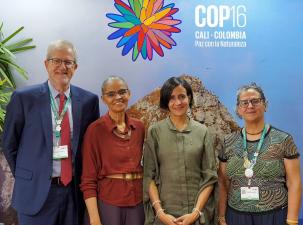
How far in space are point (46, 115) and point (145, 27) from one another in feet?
4.41

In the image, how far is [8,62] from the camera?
315cm

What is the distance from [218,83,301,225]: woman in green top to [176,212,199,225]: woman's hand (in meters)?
0.29

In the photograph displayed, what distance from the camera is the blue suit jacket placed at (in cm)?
238

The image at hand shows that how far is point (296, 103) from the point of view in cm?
335

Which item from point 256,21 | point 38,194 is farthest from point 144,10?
point 38,194

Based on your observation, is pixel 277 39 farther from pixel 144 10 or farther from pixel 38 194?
pixel 38 194

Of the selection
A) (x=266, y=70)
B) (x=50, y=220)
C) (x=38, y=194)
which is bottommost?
(x=50, y=220)

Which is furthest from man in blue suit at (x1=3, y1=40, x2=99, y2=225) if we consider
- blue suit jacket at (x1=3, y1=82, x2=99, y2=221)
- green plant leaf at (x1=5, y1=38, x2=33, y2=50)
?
green plant leaf at (x1=5, y1=38, x2=33, y2=50)

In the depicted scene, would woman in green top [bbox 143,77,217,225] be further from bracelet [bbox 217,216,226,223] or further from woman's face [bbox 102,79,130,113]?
woman's face [bbox 102,79,130,113]

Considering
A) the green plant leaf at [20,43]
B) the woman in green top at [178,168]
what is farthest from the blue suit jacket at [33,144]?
the green plant leaf at [20,43]

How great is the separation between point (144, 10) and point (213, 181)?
5.66ft

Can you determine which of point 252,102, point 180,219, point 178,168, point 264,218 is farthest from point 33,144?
point 264,218

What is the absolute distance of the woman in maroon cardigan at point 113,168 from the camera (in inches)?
93.3

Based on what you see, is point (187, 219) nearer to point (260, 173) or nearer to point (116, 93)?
point (260, 173)
